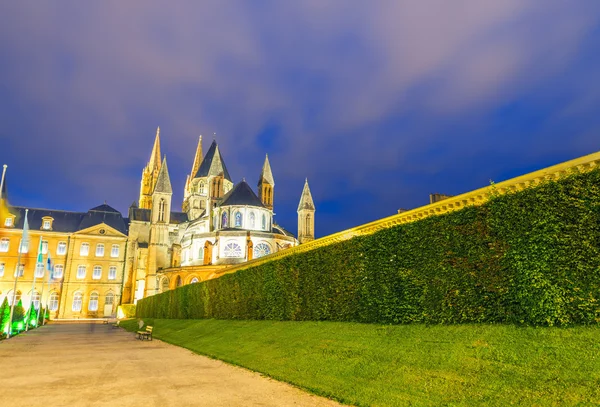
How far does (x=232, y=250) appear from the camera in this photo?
61219 millimetres

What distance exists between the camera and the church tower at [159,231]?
68.1m

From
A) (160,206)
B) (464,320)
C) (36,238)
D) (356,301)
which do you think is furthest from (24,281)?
(464,320)

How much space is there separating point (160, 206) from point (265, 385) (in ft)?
223

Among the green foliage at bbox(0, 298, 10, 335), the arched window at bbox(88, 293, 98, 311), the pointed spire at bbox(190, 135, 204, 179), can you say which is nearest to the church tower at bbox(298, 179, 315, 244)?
the arched window at bbox(88, 293, 98, 311)

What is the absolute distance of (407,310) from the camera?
12141mm

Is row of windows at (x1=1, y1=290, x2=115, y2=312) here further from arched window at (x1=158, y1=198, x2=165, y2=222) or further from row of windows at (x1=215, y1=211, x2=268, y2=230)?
row of windows at (x1=215, y1=211, x2=268, y2=230)

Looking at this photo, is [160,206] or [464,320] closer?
[464,320]

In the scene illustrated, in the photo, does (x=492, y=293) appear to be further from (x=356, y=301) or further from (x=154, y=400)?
(x=154, y=400)

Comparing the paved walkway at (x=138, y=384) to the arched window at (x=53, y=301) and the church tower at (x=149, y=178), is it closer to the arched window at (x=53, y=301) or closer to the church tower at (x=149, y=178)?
the arched window at (x=53, y=301)

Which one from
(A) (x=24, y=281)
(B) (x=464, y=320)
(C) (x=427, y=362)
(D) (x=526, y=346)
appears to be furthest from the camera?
(A) (x=24, y=281)

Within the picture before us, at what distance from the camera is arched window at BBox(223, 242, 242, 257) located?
200ft

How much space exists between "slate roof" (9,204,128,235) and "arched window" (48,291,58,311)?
10.9m

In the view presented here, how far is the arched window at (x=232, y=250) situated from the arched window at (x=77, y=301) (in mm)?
29168

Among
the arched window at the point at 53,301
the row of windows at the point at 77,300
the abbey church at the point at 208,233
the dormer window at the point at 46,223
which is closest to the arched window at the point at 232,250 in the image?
the abbey church at the point at 208,233
